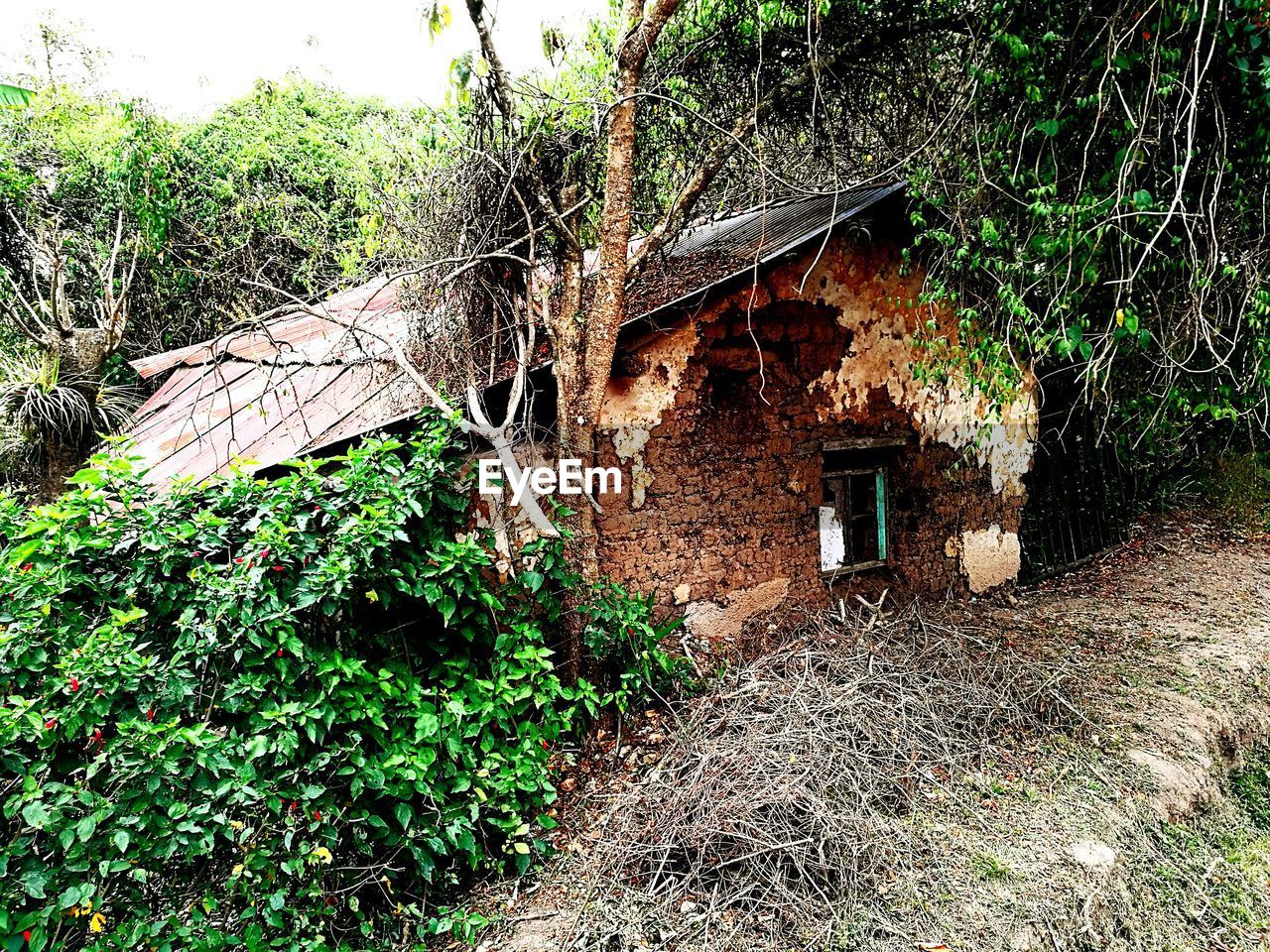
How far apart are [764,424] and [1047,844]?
302 cm

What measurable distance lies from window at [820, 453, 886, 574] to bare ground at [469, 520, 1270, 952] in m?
0.85

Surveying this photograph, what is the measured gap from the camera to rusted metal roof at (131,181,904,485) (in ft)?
15.4

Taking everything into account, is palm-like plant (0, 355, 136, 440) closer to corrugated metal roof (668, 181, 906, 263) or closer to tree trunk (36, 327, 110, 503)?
tree trunk (36, 327, 110, 503)

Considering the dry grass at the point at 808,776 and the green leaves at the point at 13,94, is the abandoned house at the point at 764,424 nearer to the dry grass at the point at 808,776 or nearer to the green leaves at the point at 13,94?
the dry grass at the point at 808,776

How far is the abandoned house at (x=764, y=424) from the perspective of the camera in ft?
16.6

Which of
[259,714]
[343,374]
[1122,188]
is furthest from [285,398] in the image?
[1122,188]

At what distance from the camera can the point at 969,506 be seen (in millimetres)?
6754

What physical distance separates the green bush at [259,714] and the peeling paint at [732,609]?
143 cm

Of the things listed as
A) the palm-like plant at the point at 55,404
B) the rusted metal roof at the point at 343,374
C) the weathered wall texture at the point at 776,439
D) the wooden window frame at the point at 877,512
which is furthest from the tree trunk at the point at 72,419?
the wooden window frame at the point at 877,512

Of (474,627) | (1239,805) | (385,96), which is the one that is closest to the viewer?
(474,627)

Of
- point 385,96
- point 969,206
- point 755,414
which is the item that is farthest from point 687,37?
point 385,96

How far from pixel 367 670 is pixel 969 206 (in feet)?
14.1

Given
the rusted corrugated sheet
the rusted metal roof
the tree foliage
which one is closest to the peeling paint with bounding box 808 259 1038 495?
the rusted metal roof

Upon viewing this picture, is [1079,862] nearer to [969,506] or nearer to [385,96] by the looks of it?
[969,506]
